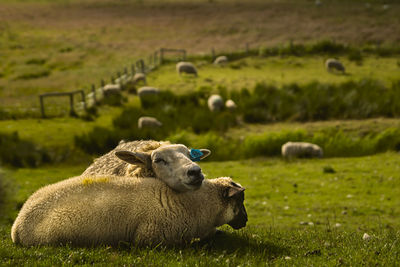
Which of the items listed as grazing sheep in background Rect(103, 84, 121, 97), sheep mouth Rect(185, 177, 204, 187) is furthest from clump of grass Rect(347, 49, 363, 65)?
sheep mouth Rect(185, 177, 204, 187)

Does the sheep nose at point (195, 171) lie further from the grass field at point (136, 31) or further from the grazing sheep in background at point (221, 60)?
the grazing sheep in background at point (221, 60)

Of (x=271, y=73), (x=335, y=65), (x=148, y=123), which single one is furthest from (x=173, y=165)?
(x=335, y=65)

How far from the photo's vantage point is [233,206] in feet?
21.2

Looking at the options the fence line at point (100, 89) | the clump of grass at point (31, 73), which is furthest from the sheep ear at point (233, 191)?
the clump of grass at point (31, 73)

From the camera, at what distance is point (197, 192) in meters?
6.41

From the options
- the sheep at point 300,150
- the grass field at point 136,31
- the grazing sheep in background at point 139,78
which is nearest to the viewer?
the sheep at point 300,150

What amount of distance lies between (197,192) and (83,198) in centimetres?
141

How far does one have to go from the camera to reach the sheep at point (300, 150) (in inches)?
701

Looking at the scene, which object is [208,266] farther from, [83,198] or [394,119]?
[394,119]

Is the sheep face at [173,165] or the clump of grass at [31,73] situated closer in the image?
the sheep face at [173,165]

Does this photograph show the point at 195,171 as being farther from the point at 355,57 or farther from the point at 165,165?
the point at 355,57

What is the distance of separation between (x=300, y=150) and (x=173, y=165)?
12263 mm

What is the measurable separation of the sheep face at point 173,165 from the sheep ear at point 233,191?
0.60m

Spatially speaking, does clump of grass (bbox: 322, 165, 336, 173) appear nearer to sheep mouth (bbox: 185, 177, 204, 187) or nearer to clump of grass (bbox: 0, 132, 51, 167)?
clump of grass (bbox: 0, 132, 51, 167)
